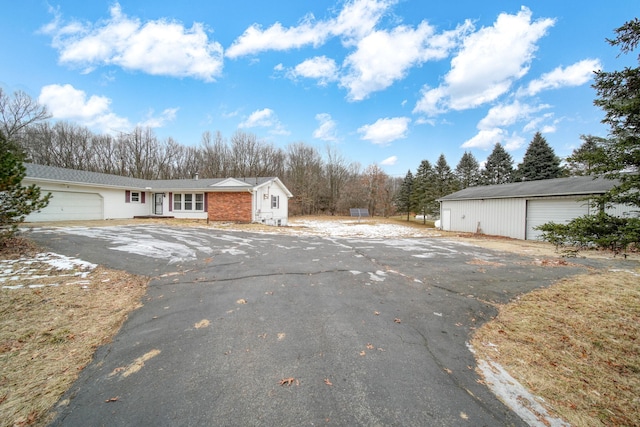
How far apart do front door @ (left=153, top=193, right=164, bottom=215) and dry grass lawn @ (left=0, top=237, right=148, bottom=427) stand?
17.6 metres

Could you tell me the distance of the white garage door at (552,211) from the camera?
41.4 ft

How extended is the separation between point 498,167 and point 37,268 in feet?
136

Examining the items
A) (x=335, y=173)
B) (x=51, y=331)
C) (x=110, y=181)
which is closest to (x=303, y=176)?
(x=335, y=173)

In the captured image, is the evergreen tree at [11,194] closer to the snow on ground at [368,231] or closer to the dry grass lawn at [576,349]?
the dry grass lawn at [576,349]

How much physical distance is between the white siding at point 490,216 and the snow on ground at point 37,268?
1933 cm

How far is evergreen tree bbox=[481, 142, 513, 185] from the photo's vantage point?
33312mm

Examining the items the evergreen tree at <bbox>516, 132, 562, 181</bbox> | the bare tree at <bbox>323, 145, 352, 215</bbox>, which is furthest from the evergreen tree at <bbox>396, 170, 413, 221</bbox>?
the evergreen tree at <bbox>516, 132, 562, 181</bbox>

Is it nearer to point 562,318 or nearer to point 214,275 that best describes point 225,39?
point 214,275

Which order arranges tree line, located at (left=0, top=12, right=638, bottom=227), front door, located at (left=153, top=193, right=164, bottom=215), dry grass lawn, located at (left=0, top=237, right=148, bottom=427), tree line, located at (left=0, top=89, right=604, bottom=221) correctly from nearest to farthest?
dry grass lawn, located at (left=0, top=237, right=148, bottom=427)
front door, located at (left=153, top=193, right=164, bottom=215)
tree line, located at (left=0, top=12, right=638, bottom=227)
tree line, located at (left=0, top=89, right=604, bottom=221)

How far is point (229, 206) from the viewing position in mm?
A: 18984

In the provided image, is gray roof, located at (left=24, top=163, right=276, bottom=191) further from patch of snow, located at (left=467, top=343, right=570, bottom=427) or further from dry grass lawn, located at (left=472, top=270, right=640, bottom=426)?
patch of snow, located at (left=467, top=343, right=570, bottom=427)

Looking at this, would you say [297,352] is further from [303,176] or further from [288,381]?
[303,176]

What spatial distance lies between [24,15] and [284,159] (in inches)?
1186

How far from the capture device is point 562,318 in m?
4.11
